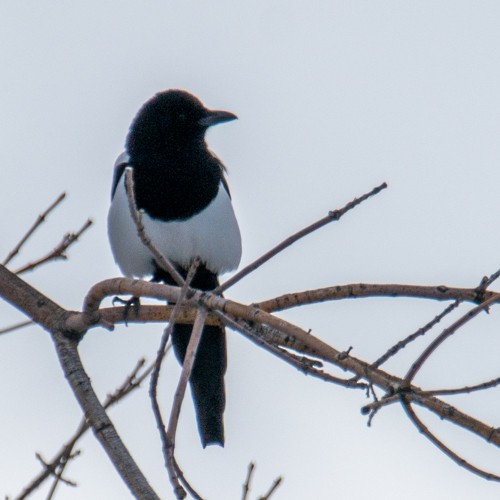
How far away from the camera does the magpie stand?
539 cm

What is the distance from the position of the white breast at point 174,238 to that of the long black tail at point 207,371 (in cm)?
12

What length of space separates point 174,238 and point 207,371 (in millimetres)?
724

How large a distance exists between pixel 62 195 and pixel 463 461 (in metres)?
1.98

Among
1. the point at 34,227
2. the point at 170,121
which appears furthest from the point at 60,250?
the point at 170,121

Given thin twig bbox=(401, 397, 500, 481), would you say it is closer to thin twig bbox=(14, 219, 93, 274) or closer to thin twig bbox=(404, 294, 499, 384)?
thin twig bbox=(404, 294, 499, 384)

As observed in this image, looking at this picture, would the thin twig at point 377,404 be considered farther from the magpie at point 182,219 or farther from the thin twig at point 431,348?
the magpie at point 182,219

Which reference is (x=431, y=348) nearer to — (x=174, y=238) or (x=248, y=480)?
(x=248, y=480)

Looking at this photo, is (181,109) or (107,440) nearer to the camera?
(107,440)

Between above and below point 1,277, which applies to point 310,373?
below

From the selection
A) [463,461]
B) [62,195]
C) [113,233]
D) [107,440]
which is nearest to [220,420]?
[113,233]

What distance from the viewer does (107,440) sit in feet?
9.74

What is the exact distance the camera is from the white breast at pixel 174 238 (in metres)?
5.37

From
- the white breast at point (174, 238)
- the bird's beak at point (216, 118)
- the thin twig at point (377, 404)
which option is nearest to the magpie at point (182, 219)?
the white breast at point (174, 238)

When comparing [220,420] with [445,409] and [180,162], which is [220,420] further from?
[445,409]
